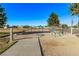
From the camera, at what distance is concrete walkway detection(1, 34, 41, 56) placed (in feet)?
29.1

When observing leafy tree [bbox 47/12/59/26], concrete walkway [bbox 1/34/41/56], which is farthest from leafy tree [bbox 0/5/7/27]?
leafy tree [bbox 47/12/59/26]

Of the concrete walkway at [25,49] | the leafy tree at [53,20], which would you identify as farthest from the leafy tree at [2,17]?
the leafy tree at [53,20]

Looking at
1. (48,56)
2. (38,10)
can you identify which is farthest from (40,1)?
(48,56)

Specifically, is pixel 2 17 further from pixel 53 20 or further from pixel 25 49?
pixel 53 20

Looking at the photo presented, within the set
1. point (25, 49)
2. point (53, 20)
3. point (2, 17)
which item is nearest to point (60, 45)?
point (53, 20)

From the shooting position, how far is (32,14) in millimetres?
9422

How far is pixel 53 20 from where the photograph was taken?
31.8 feet

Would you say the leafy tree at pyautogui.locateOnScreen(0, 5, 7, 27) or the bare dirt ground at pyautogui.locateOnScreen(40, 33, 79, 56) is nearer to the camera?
the bare dirt ground at pyautogui.locateOnScreen(40, 33, 79, 56)

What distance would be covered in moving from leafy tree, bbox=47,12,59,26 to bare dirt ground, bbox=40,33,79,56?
501 mm

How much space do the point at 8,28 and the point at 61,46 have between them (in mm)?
2028

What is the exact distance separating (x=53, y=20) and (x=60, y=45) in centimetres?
97

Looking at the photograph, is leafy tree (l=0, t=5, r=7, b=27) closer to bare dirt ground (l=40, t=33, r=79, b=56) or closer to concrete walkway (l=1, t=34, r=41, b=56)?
concrete walkway (l=1, t=34, r=41, b=56)

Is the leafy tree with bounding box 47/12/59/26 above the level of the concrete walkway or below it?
above

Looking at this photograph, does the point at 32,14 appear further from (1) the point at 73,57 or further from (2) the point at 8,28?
(1) the point at 73,57
